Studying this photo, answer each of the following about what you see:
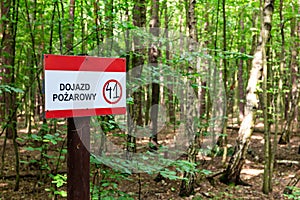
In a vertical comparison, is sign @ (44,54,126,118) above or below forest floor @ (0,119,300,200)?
above

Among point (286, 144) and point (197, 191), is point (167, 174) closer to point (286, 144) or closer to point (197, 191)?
point (197, 191)

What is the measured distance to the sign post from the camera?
6.02 ft

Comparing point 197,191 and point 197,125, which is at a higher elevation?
point 197,125

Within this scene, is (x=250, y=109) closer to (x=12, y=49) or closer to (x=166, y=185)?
(x=166, y=185)

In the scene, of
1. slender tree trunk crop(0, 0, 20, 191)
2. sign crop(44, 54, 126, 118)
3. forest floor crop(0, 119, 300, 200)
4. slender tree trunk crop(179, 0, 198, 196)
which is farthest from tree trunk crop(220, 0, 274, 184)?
sign crop(44, 54, 126, 118)

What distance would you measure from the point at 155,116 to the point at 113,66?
21.4ft

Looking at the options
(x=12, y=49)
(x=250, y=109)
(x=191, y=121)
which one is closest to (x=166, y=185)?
(x=191, y=121)

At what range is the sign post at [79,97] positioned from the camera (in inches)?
72.2

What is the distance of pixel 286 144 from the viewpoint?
1216cm

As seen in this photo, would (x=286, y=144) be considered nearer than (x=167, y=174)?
No

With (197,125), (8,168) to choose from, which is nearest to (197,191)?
(197,125)

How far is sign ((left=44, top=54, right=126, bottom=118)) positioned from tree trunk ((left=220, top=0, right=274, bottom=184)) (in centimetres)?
581

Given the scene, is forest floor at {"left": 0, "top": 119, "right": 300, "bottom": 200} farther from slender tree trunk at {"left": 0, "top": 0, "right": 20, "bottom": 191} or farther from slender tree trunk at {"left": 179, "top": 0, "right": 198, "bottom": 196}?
slender tree trunk at {"left": 0, "top": 0, "right": 20, "bottom": 191}

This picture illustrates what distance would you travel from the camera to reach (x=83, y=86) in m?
1.97
